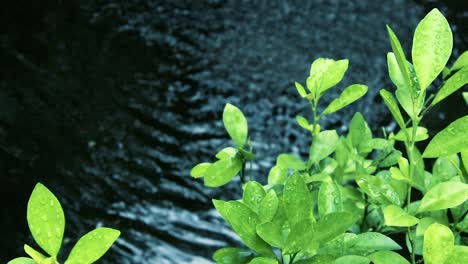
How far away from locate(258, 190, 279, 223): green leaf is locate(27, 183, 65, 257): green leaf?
0.24 meters

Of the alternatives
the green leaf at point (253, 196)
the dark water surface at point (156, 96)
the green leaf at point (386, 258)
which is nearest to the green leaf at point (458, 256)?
the green leaf at point (386, 258)

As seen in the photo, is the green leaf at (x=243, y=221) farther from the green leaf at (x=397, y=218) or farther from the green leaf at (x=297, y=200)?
the green leaf at (x=397, y=218)

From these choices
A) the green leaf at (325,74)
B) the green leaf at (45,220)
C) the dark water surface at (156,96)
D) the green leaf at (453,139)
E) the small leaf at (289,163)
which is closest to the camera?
the green leaf at (45,220)

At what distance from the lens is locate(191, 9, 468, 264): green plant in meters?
0.68

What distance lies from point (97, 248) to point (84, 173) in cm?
202

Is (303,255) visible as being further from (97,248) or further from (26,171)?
(26,171)

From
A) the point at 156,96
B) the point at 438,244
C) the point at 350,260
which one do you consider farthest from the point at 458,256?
the point at 156,96

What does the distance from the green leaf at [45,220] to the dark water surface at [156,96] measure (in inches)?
A: 64.1

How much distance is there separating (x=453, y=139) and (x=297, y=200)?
209 mm

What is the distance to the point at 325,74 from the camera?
0.90 metres

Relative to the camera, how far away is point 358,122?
104 cm

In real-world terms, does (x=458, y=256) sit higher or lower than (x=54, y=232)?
lower

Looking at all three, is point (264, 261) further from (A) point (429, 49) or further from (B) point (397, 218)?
(A) point (429, 49)

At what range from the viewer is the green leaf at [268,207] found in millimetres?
731
